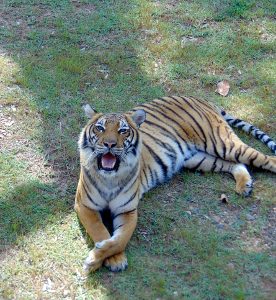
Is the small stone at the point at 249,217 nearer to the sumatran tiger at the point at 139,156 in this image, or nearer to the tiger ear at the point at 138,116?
the sumatran tiger at the point at 139,156

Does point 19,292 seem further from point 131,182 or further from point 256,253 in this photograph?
point 256,253

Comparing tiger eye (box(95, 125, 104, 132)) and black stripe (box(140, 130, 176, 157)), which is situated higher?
tiger eye (box(95, 125, 104, 132))

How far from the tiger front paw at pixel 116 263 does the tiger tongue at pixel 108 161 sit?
64 cm

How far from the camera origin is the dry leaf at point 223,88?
7.04 meters

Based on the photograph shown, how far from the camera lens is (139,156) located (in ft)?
16.5

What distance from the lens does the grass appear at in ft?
15.3

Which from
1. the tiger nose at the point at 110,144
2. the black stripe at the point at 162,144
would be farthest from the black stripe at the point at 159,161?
the tiger nose at the point at 110,144

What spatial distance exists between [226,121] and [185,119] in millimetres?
612

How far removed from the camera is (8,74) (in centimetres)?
717

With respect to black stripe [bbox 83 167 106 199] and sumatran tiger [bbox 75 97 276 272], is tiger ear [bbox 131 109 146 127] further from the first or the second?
black stripe [bbox 83 167 106 199]

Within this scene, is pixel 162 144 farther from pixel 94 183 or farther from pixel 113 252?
pixel 113 252

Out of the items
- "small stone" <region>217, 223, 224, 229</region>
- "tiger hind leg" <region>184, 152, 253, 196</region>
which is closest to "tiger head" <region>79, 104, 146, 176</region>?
"small stone" <region>217, 223, 224, 229</region>

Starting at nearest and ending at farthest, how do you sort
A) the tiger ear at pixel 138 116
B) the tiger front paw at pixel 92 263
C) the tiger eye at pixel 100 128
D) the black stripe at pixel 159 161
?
the tiger front paw at pixel 92 263 → the tiger eye at pixel 100 128 → the tiger ear at pixel 138 116 → the black stripe at pixel 159 161

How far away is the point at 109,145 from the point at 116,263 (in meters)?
0.84
